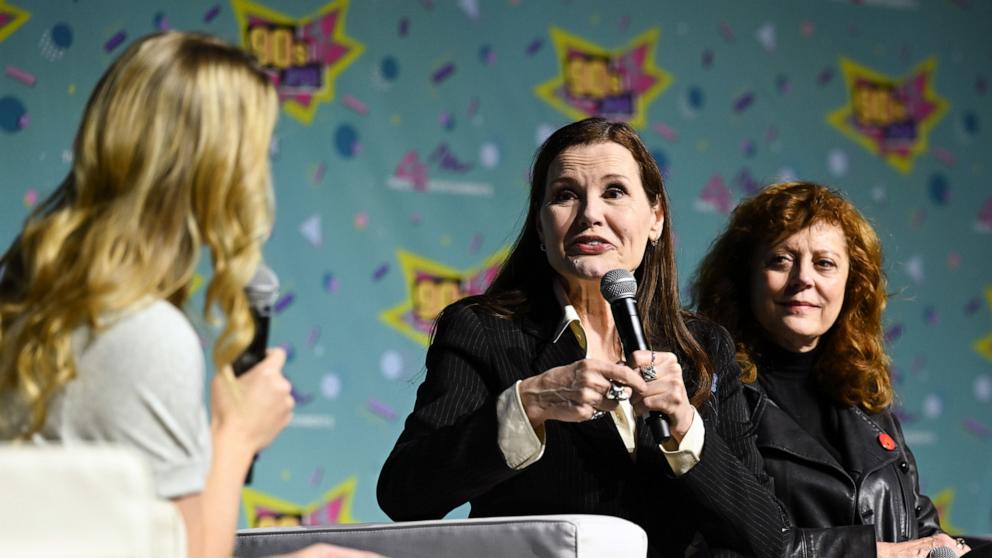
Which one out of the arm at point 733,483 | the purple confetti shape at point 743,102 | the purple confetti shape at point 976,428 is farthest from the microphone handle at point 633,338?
the purple confetti shape at point 976,428

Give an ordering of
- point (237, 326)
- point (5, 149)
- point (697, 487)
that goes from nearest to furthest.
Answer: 1. point (237, 326)
2. point (697, 487)
3. point (5, 149)

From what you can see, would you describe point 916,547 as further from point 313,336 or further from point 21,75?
point 21,75

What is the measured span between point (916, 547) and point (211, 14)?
2566 millimetres

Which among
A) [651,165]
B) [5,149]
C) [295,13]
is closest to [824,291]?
[651,165]

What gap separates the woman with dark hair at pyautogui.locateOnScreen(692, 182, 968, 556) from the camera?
2738 millimetres

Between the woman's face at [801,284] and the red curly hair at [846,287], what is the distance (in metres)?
0.03

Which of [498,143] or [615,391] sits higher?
[498,143]

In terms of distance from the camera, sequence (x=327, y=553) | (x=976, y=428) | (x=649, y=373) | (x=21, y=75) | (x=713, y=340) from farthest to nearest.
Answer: (x=976, y=428) < (x=21, y=75) < (x=713, y=340) < (x=649, y=373) < (x=327, y=553)

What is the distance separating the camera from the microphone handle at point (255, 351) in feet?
5.26

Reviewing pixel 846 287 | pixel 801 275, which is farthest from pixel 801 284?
pixel 846 287

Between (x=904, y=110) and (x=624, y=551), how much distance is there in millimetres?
3496

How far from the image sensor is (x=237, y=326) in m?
1.50

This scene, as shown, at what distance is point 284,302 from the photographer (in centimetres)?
403

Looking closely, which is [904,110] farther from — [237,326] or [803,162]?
[237,326]
